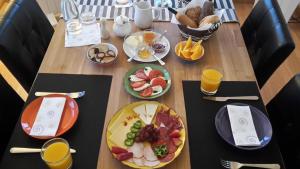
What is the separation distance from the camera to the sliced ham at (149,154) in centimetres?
90

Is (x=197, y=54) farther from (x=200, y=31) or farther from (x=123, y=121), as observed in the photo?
(x=123, y=121)

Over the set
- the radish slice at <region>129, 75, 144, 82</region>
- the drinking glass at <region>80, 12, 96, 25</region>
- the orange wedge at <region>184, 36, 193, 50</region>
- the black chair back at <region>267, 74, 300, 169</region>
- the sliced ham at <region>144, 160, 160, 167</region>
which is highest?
the drinking glass at <region>80, 12, 96, 25</region>

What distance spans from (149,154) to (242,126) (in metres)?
0.36

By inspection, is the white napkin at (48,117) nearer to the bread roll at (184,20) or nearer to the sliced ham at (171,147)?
the sliced ham at (171,147)

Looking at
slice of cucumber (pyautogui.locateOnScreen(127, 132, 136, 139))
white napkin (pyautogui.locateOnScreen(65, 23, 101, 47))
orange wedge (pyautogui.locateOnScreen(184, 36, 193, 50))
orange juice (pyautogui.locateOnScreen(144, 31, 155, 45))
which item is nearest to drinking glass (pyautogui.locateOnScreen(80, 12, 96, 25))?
white napkin (pyautogui.locateOnScreen(65, 23, 101, 47))

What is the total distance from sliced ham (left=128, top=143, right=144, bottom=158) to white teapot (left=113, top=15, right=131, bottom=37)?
645mm

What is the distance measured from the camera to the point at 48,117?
1.01 metres

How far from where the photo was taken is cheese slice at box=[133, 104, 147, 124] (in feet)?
3.35

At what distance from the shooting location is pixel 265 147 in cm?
93

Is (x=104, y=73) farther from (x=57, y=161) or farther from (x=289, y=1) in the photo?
(x=289, y=1)

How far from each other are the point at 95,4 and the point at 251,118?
110cm

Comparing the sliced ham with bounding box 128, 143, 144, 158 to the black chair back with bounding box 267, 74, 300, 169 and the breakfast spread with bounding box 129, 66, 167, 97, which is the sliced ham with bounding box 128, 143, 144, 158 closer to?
the breakfast spread with bounding box 129, 66, 167, 97

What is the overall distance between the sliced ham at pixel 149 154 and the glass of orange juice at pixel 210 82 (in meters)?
0.36

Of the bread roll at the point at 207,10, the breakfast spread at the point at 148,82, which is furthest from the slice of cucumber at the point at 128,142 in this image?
the bread roll at the point at 207,10
